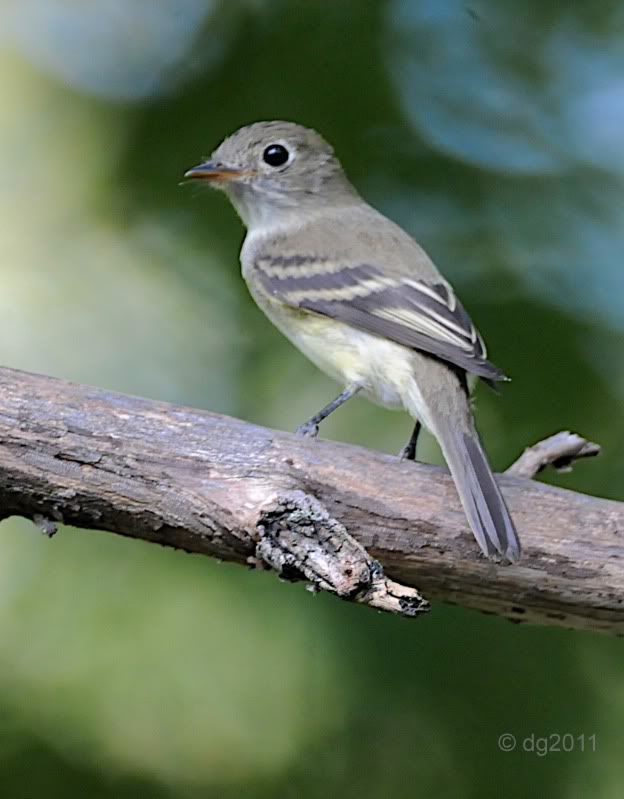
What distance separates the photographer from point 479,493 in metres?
2.68

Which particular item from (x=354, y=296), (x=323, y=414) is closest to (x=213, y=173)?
(x=354, y=296)

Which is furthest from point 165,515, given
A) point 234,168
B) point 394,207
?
point 394,207

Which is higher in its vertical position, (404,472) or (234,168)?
(234,168)

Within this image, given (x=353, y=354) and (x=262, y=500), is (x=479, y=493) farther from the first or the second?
(x=353, y=354)

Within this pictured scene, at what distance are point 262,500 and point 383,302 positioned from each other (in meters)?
1.01

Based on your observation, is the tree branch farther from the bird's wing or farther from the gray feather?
the bird's wing

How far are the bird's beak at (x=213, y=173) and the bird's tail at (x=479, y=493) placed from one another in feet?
4.20

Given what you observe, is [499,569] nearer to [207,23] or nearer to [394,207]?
[394,207]

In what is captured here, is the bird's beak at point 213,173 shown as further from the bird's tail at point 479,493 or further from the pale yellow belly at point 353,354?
the bird's tail at point 479,493

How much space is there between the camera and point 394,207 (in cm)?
423

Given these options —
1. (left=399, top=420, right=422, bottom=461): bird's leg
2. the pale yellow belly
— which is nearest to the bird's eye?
the pale yellow belly

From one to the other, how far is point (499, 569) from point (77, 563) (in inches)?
59.4

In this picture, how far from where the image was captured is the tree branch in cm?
252

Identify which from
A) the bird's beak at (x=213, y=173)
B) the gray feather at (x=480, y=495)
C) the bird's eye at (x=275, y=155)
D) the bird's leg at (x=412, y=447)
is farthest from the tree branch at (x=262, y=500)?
the bird's eye at (x=275, y=155)
